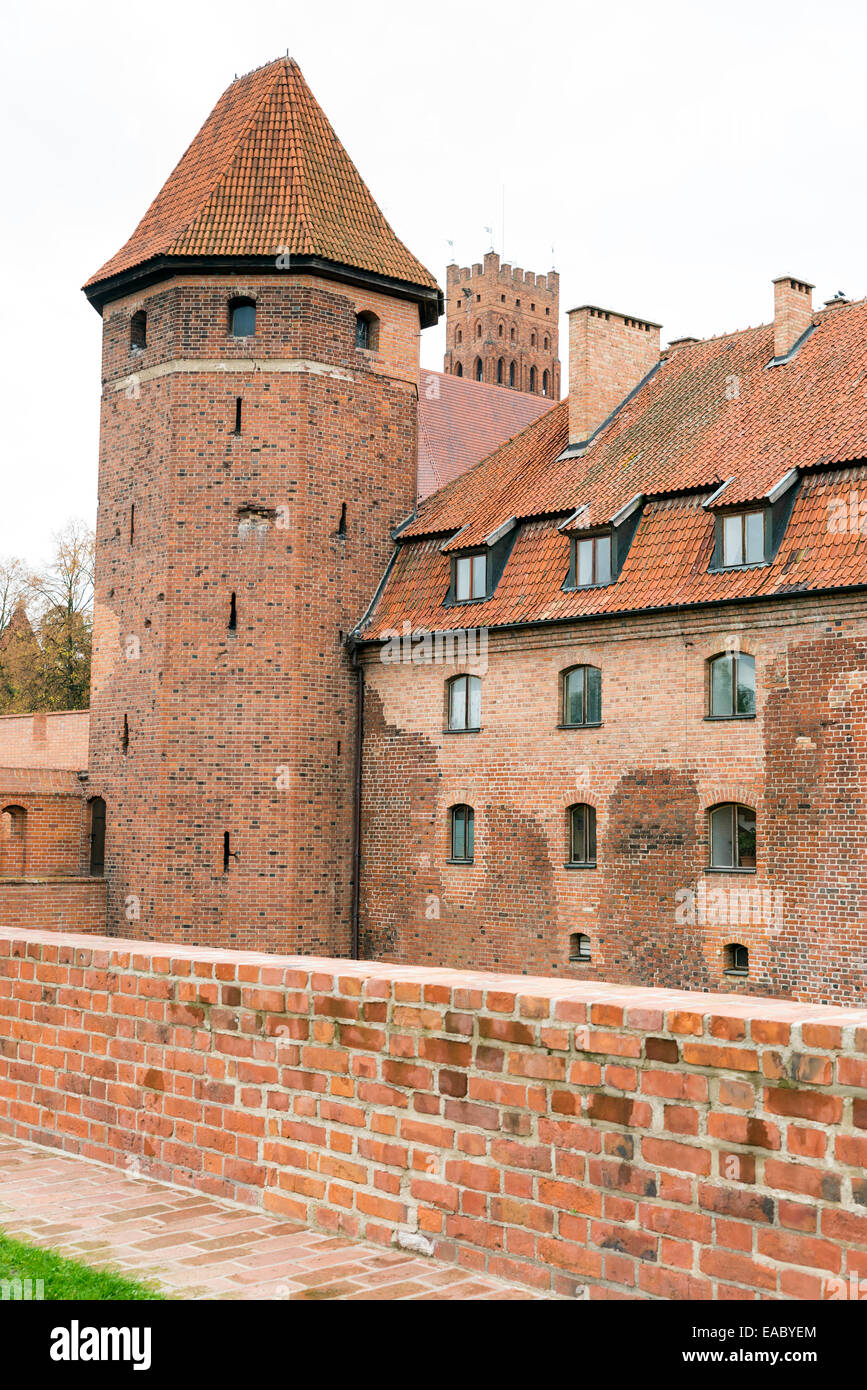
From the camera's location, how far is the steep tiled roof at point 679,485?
18.6 m

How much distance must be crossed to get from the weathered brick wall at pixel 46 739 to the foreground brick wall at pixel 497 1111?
21.8m

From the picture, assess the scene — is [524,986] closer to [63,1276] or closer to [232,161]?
[63,1276]

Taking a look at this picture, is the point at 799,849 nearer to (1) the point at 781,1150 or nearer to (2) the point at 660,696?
(2) the point at 660,696

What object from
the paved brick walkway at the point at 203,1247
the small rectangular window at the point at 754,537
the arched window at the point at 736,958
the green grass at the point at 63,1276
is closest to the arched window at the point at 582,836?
the arched window at the point at 736,958

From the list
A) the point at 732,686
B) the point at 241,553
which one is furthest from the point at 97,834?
the point at 732,686

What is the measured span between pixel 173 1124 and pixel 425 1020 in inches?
79.3

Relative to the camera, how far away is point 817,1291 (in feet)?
15.9

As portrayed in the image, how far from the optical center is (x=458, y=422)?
32.2 metres

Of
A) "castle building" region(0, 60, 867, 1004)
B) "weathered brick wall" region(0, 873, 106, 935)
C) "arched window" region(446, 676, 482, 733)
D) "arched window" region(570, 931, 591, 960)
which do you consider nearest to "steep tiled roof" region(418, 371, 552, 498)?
"castle building" region(0, 60, 867, 1004)

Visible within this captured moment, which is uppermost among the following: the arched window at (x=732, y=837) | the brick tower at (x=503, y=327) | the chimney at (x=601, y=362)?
the brick tower at (x=503, y=327)

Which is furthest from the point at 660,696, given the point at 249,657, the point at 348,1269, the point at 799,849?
the point at 348,1269

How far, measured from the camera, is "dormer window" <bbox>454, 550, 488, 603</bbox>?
75.7 ft

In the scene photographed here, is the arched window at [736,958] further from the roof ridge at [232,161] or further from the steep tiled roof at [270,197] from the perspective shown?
the roof ridge at [232,161]
